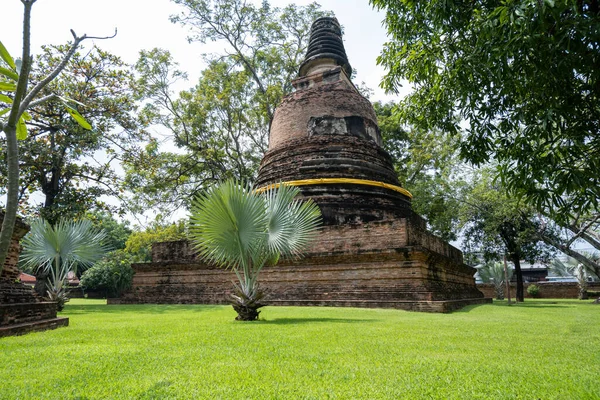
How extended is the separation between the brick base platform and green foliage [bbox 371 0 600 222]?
161 inches

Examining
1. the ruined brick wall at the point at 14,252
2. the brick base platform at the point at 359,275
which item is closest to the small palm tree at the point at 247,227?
the ruined brick wall at the point at 14,252

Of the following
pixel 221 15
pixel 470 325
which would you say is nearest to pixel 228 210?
pixel 470 325

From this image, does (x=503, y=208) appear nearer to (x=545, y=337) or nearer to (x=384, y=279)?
A: (x=384, y=279)

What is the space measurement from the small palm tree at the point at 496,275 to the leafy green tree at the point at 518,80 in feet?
82.8

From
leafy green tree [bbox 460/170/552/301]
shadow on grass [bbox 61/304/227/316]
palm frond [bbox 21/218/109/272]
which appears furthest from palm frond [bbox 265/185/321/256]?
leafy green tree [bbox 460/170/552/301]

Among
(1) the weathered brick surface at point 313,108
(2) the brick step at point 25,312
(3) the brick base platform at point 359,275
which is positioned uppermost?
(1) the weathered brick surface at point 313,108

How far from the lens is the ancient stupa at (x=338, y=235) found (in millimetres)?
9773

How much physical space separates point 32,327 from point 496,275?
110 feet

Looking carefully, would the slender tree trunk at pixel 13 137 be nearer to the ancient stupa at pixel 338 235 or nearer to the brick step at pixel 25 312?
the brick step at pixel 25 312

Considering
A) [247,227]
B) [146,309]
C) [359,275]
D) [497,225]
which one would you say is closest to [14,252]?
[247,227]

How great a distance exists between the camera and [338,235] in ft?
35.4

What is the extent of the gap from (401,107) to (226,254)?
391 cm

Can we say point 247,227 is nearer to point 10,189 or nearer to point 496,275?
point 10,189

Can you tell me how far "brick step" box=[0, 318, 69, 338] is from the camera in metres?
4.86
